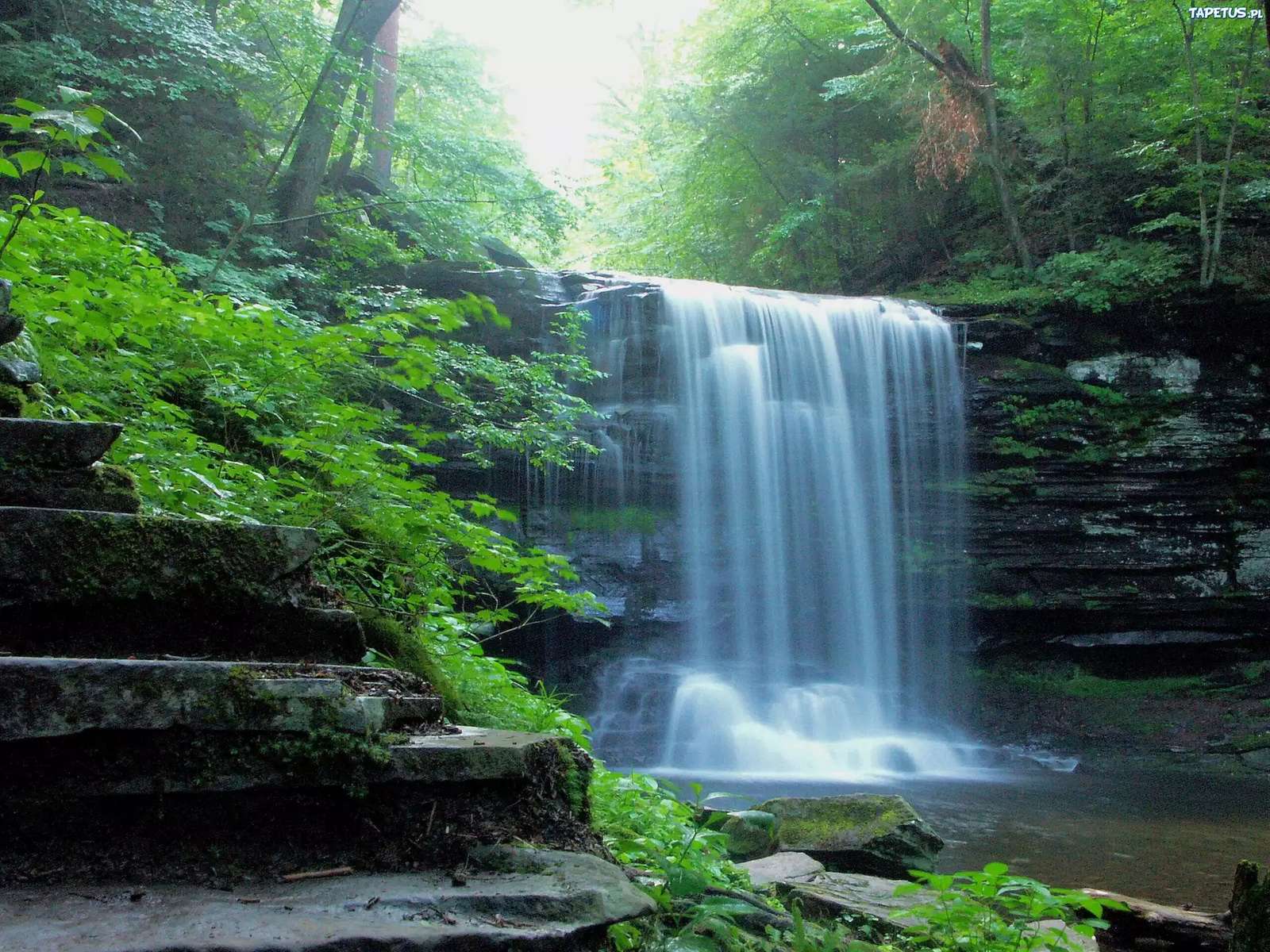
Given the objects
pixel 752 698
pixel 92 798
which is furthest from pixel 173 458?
pixel 752 698

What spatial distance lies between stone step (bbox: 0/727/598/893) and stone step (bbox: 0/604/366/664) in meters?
0.34

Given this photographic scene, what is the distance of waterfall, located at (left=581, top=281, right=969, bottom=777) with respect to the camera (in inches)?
510

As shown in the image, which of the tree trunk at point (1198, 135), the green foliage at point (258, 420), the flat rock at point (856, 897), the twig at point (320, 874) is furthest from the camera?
the tree trunk at point (1198, 135)

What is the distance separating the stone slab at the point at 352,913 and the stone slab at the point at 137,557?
61 centimetres

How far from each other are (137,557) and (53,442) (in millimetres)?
438

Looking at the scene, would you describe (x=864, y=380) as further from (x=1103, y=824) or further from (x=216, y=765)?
(x=216, y=765)

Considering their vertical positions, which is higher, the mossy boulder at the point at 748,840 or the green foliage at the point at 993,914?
the green foliage at the point at 993,914

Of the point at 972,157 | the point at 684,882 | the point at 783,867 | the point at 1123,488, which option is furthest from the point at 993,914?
the point at 972,157

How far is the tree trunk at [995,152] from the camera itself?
14820 millimetres

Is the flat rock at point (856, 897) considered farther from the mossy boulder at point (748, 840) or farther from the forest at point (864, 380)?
the forest at point (864, 380)

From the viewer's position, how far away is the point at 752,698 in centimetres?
1227

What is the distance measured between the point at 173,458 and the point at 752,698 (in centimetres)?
1023

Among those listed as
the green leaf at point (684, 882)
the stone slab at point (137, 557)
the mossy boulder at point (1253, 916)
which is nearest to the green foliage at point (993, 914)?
the green leaf at point (684, 882)

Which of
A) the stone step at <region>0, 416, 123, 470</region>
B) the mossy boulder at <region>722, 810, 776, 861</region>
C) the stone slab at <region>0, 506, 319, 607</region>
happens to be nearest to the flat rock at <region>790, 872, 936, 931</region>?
the mossy boulder at <region>722, 810, 776, 861</region>
